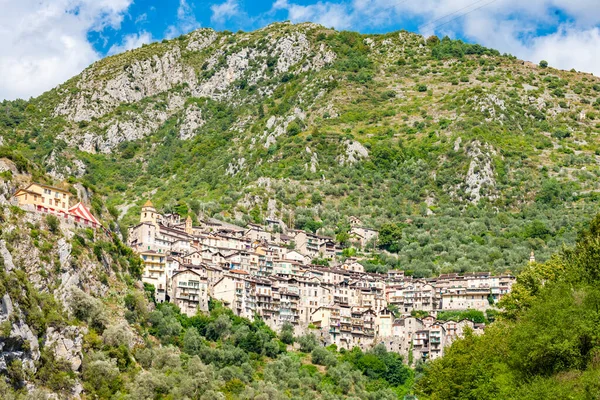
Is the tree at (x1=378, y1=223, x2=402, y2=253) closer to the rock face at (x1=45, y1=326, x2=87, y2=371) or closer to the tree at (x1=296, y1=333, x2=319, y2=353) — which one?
the tree at (x1=296, y1=333, x2=319, y2=353)

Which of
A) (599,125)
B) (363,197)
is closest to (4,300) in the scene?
(363,197)

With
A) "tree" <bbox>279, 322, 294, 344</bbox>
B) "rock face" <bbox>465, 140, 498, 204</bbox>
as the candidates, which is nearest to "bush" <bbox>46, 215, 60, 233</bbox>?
"tree" <bbox>279, 322, 294, 344</bbox>

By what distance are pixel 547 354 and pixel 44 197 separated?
5691 cm

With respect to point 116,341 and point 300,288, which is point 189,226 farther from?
point 116,341

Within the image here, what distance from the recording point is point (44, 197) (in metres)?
84.8

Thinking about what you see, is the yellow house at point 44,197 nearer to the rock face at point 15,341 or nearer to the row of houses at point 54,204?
the row of houses at point 54,204

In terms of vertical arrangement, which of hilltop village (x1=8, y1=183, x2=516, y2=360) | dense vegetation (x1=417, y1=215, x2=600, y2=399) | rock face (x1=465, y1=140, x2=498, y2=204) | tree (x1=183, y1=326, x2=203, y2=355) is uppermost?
rock face (x1=465, y1=140, x2=498, y2=204)

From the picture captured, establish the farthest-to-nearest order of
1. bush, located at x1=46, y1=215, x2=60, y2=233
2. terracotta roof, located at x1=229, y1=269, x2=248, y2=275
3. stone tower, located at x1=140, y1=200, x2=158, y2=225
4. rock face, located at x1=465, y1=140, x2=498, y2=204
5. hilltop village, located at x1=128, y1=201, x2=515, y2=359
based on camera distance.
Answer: rock face, located at x1=465, y1=140, x2=498, y2=204, stone tower, located at x1=140, y1=200, x2=158, y2=225, terracotta roof, located at x1=229, y1=269, x2=248, y2=275, hilltop village, located at x1=128, y1=201, x2=515, y2=359, bush, located at x1=46, y1=215, x2=60, y2=233

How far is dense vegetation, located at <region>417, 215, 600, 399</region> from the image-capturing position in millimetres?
39188

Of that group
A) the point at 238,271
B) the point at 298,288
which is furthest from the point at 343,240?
the point at 238,271

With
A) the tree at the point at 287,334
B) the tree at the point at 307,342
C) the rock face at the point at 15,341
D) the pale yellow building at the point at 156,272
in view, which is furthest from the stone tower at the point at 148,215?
the rock face at the point at 15,341

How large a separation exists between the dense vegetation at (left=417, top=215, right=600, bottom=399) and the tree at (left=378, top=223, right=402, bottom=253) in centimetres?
8834

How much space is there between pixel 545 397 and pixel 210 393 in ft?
127

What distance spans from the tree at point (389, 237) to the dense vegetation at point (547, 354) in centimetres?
8834
